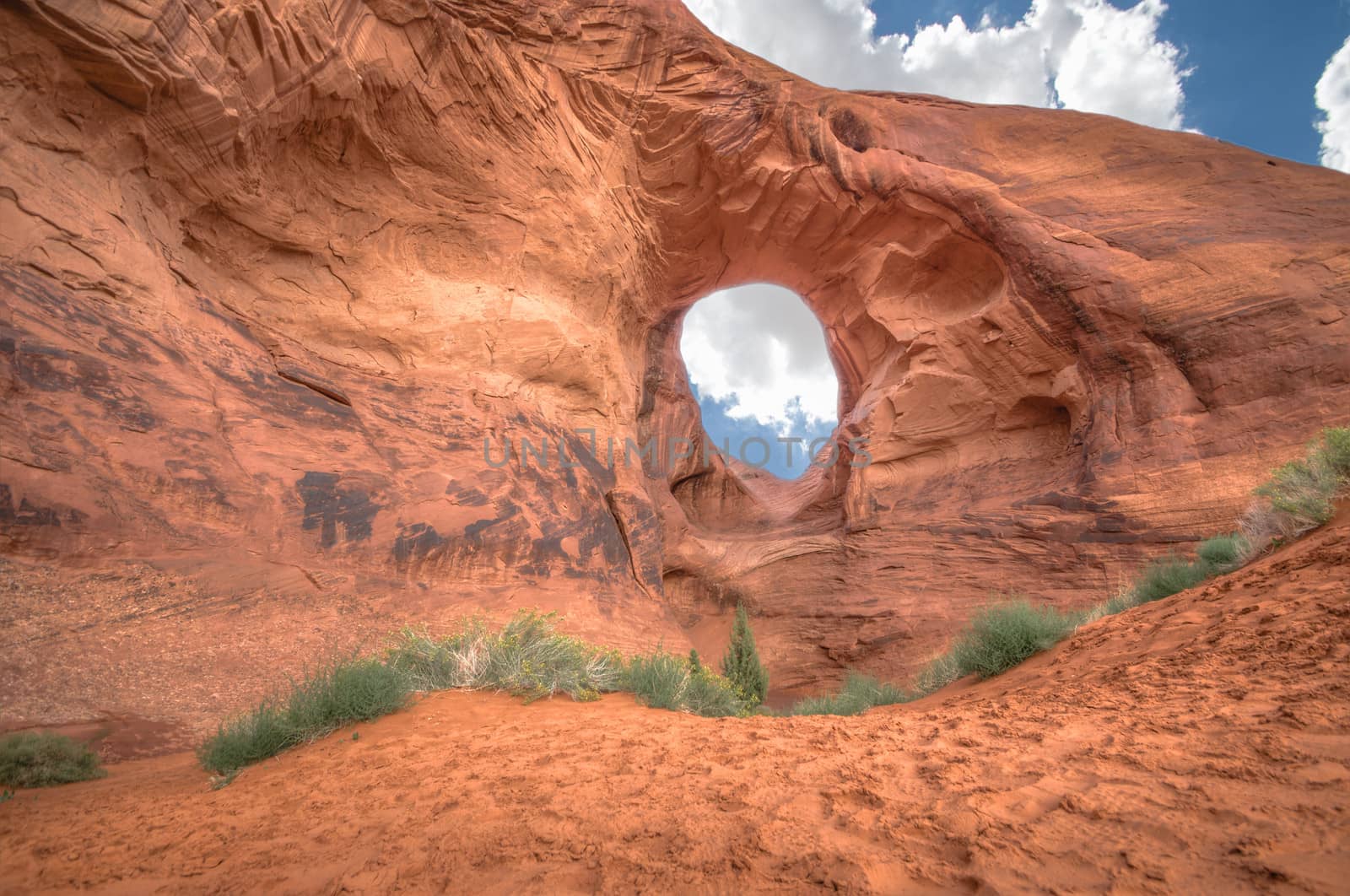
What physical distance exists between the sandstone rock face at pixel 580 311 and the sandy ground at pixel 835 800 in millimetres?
3769

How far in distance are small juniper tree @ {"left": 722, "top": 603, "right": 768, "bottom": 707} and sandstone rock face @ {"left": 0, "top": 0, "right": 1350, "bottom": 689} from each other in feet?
3.59

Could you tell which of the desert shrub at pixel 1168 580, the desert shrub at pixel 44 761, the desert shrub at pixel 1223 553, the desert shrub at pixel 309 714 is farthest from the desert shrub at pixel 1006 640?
the desert shrub at pixel 44 761

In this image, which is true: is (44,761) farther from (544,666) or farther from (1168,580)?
(1168,580)

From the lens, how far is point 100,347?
6031 millimetres

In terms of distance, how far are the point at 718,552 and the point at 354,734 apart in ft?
35.0

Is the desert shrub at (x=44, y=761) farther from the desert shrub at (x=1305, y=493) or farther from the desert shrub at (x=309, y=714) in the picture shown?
the desert shrub at (x=1305, y=493)

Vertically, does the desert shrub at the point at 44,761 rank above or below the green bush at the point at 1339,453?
below

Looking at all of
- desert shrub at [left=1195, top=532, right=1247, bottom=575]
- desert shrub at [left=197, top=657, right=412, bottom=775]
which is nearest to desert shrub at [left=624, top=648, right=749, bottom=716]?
desert shrub at [left=197, top=657, right=412, bottom=775]

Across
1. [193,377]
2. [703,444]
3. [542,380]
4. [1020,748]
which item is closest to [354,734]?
[1020,748]

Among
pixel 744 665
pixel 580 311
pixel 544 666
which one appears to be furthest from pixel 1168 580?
pixel 580 311

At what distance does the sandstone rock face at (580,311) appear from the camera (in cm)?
628

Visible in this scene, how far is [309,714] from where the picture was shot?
407 cm

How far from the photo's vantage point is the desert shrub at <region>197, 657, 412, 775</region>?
3785 millimetres

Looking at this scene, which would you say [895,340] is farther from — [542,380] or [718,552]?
[542,380]
